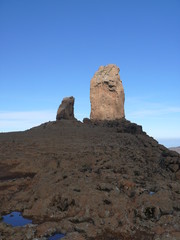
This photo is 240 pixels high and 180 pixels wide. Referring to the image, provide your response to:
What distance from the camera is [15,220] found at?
980 centimetres

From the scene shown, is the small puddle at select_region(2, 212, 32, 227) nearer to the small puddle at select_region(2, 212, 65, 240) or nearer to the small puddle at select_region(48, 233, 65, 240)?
the small puddle at select_region(2, 212, 65, 240)

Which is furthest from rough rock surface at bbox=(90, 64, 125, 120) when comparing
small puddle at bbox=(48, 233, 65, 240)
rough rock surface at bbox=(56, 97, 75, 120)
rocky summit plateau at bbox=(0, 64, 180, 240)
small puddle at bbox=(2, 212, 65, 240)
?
small puddle at bbox=(48, 233, 65, 240)

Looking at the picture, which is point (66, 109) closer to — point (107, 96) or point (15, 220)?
point (107, 96)

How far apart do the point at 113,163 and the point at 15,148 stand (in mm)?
11376

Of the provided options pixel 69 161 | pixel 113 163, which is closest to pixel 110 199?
pixel 113 163

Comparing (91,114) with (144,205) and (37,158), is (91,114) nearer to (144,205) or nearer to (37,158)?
(37,158)

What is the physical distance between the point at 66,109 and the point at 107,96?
8.17m

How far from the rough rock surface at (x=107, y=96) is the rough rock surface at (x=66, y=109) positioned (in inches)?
173

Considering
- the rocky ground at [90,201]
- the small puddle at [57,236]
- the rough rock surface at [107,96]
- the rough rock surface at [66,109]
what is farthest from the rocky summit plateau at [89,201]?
the rough rock surface at [107,96]

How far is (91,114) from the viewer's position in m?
47.5

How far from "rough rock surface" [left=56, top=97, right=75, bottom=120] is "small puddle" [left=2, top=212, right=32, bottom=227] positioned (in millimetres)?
33227

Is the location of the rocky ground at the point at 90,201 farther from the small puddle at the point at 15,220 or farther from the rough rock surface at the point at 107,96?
the rough rock surface at the point at 107,96

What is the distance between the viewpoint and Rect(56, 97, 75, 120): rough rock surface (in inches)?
1704

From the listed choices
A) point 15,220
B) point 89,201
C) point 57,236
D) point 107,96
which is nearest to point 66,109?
point 107,96
